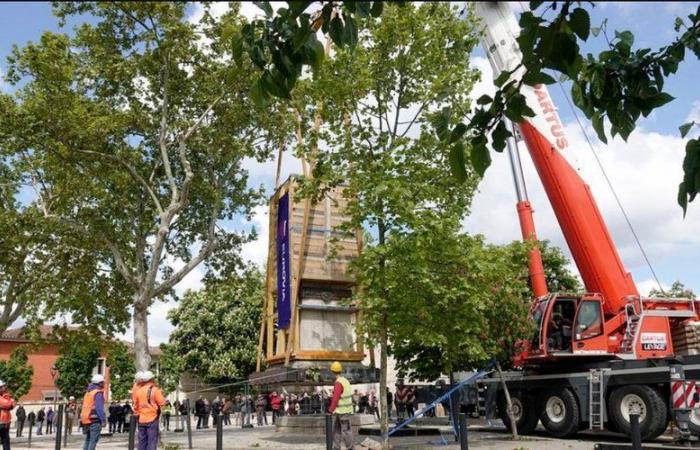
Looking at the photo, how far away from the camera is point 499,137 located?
3.68 meters

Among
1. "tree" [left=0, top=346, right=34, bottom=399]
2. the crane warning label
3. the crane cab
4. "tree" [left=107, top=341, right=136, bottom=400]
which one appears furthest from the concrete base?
"tree" [left=107, top=341, right=136, bottom=400]

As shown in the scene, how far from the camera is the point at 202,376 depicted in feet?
160

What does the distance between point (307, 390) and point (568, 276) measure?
15.9 meters

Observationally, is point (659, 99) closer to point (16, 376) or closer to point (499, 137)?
point (499, 137)

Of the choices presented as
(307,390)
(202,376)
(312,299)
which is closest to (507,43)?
(312,299)

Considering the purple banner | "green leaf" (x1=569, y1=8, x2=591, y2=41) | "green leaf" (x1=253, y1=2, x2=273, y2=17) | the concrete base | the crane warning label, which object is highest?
the purple banner

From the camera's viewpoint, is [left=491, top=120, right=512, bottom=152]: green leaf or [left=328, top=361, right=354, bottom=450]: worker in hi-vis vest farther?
[left=328, top=361, right=354, bottom=450]: worker in hi-vis vest

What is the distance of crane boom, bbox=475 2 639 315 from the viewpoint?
17.0 m

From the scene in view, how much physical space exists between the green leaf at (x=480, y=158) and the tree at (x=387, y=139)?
10.6 m

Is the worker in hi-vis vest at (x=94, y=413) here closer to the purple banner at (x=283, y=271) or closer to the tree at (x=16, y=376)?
the purple banner at (x=283, y=271)

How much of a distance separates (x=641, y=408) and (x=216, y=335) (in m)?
37.1

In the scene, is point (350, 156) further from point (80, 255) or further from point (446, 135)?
point (80, 255)

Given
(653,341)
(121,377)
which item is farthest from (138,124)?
(121,377)

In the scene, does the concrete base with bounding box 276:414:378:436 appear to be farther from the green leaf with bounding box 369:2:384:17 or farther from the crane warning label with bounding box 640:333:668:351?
the green leaf with bounding box 369:2:384:17
